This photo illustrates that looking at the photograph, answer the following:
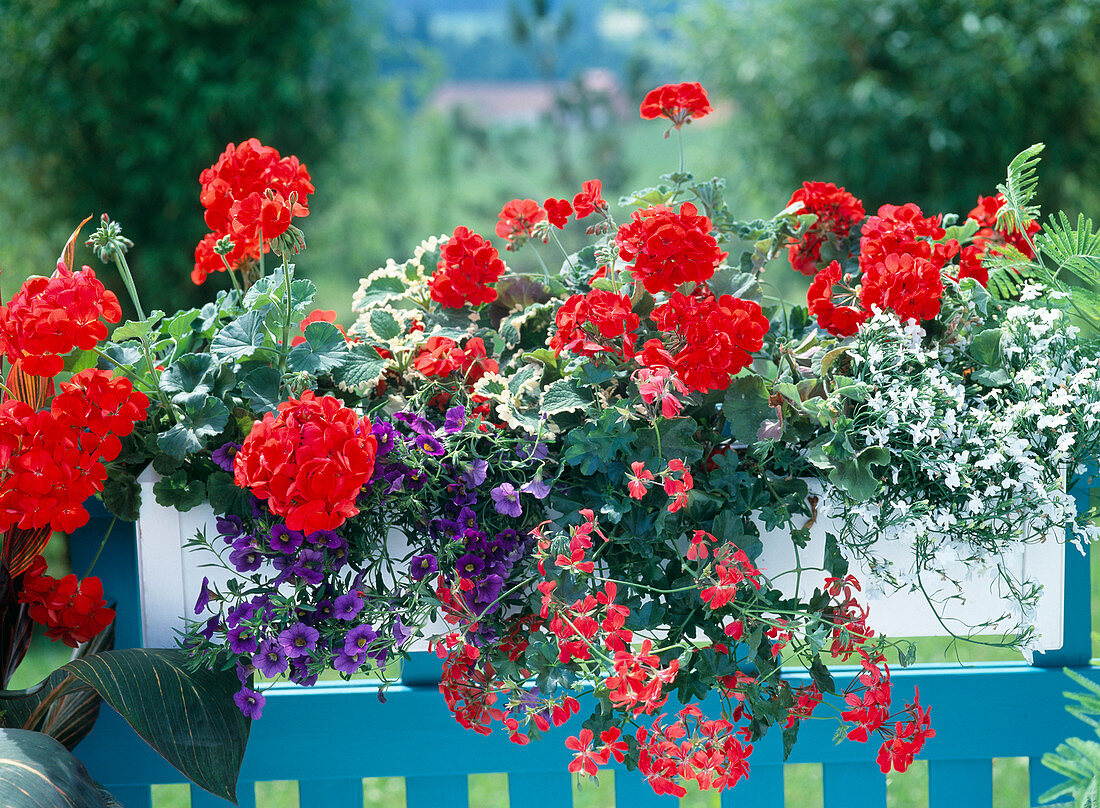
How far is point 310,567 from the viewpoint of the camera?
0.92 m

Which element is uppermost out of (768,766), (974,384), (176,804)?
(974,384)

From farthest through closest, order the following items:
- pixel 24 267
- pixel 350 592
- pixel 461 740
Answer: pixel 24 267 → pixel 461 740 → pixel 350 592

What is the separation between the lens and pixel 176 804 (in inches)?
84.0

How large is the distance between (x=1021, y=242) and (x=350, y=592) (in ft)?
3.05

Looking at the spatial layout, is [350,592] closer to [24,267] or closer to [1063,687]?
[1063,687]

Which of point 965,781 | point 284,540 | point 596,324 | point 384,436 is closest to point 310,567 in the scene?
point 284,540

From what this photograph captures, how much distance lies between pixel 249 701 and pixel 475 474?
1.06 ft

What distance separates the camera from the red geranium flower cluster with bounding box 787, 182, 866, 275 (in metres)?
1.19

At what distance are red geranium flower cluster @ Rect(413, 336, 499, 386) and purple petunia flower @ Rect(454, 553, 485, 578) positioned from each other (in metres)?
0.20

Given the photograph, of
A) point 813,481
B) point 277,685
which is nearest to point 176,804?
point 277,685

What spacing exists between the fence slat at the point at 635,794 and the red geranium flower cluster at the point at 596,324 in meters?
0.56

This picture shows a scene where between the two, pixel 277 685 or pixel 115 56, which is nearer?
pixel 277 685

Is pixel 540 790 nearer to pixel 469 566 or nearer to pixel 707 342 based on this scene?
pixel 469 566

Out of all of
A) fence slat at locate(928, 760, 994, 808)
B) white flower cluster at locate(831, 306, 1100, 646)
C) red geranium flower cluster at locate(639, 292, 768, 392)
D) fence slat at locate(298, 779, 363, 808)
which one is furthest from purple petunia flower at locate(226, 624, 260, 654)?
fence slat at locate(928, 760, 994, 808)
